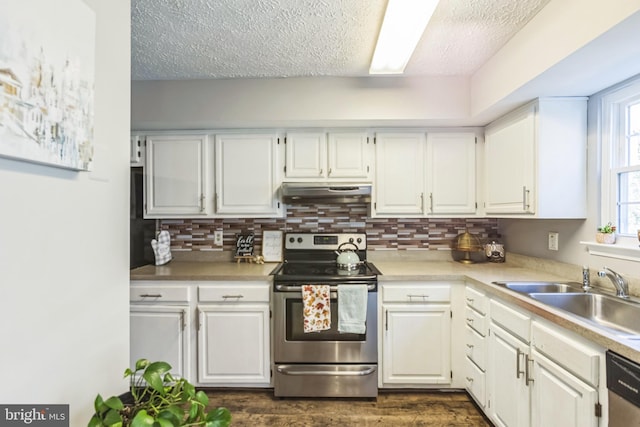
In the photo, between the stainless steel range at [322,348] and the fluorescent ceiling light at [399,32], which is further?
the stainless steel range at [322,348]

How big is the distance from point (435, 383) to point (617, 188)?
1.68 m

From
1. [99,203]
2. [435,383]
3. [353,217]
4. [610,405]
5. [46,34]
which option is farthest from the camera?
[353,217]

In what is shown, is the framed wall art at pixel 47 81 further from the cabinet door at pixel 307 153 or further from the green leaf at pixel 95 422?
the cabinet door at pixel 307 153

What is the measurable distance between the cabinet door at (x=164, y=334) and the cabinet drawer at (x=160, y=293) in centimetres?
6

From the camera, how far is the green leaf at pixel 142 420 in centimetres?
68

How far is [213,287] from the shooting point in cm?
224

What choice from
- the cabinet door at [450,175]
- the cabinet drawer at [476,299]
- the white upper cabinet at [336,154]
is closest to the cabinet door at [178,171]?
the white upper cabinet at [336,154]

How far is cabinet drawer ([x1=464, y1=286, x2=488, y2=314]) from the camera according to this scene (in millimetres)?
1939

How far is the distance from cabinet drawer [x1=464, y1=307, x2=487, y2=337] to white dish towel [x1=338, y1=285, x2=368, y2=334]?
713 mm

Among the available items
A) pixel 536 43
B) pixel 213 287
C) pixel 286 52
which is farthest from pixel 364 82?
pixel 213 287

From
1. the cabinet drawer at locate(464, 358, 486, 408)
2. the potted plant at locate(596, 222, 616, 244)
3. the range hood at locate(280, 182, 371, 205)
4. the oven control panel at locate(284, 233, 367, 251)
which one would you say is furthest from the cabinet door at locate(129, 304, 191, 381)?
the potted plant at locate(596, 222, 616, 244)

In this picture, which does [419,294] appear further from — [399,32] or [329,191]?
[399,32]

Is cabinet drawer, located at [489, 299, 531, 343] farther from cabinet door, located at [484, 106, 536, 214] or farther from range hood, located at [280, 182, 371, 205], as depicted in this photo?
range hood, located at [280, 182, 371, 205]

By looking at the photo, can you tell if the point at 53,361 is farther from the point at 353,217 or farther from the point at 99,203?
the point at 353,217
